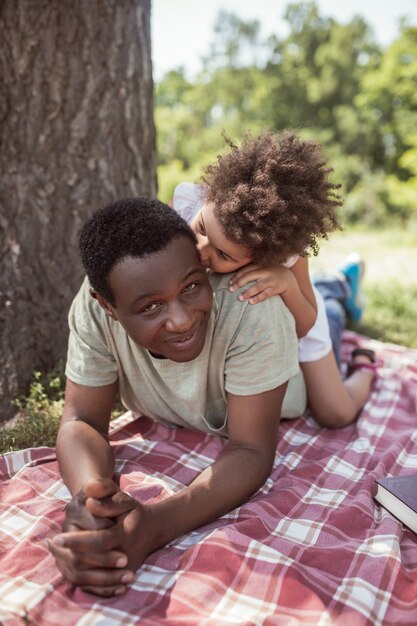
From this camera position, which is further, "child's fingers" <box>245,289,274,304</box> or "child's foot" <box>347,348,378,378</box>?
"child's foot" <box>347,348,378,378</box>

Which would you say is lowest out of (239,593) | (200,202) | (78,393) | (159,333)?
(239,593)

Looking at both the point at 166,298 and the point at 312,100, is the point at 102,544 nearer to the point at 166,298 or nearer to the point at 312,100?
the point at 166,298

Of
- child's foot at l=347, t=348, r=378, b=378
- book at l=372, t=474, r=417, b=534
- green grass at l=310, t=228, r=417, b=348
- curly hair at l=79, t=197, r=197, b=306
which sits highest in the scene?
curly hair at l=79, t=197, r=197, b=306

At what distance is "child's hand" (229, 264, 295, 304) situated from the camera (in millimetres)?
2211

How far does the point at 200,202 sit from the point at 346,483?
1382 mm

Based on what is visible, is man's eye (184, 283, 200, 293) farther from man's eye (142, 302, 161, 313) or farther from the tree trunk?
the tree trunk

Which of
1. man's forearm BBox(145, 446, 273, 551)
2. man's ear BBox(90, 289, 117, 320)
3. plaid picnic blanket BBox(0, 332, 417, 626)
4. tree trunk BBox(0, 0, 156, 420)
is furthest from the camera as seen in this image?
tree trunk BBox(0, 0, 156, 420)

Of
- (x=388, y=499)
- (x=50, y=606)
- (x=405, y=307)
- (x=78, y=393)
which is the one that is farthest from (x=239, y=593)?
(x=405, y=307)

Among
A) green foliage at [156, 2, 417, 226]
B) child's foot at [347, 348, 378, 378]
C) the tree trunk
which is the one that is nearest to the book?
child's foot at [347, 348, 378, 378]

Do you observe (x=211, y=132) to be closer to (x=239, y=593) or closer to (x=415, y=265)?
(x=415, y=265)

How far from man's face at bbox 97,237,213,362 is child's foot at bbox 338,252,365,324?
7.85 ft

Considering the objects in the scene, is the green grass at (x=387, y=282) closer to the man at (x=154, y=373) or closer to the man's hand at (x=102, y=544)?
the man at (x=154, y=373)

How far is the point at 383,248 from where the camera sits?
31.1 feet

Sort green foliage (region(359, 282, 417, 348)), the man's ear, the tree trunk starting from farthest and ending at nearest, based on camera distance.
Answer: green foliage (region(359, 282, 417, 348)) < the tree trunk < the man's ear
